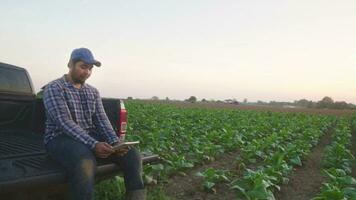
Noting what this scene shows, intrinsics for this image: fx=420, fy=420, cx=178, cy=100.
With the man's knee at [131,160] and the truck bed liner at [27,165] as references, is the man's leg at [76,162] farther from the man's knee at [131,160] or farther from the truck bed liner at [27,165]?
the man's knee at [131,160]

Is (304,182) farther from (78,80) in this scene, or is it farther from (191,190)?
(78,80)

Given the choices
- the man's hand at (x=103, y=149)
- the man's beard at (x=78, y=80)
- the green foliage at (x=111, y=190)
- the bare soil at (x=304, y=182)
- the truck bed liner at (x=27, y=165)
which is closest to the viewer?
the truck bed liner at (x=27, y=165)

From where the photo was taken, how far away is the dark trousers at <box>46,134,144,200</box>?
360 centimetres

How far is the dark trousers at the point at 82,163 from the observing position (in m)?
3.60

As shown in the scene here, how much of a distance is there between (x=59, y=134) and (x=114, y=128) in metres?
0.82

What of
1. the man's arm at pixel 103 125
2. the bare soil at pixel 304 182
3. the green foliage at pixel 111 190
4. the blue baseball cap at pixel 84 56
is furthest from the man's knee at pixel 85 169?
the bare soil at pixel 304 182

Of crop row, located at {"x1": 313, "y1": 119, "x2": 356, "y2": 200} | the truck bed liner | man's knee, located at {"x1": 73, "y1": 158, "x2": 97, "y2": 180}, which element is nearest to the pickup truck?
the truck bed liner

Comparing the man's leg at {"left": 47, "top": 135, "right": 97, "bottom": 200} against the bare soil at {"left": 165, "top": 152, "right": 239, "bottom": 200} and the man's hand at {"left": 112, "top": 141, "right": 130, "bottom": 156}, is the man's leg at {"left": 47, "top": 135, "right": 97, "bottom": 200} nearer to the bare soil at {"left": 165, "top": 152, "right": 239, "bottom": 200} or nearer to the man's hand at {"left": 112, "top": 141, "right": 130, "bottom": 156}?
the man's hand at {"left": 112, "top": 141, "right": 130, "bottom": 156}

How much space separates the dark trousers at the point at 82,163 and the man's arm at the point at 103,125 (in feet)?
0.96

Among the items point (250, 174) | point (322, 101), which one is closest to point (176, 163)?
point (250, 174)

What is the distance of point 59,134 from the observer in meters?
4.13

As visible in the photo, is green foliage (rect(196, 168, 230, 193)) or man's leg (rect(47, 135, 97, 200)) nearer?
man's leg (rect(47, 135, 97, 200))

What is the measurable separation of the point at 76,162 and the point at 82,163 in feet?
0.18

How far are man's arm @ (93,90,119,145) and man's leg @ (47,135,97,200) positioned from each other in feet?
1.65
